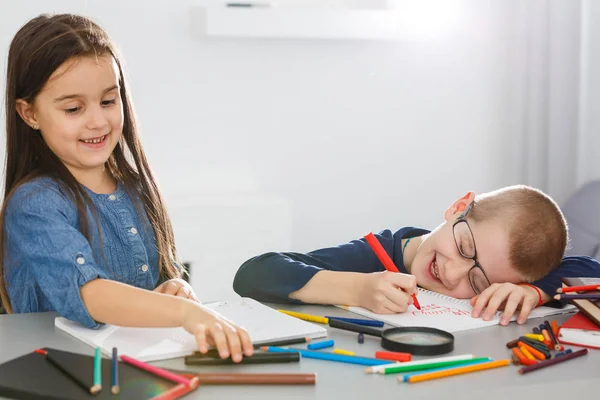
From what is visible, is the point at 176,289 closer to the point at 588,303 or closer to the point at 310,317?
the point at 310,317

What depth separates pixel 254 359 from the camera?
3.51ft

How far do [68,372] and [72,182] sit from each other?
56 centimetres

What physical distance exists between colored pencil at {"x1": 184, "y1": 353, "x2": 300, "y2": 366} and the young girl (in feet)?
0.78

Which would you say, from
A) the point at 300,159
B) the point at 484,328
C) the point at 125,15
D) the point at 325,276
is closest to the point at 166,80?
the point at 125,15

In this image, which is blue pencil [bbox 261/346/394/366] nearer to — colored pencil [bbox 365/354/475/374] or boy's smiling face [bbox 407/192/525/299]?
colored pencil [bbox 365/354/475/374]

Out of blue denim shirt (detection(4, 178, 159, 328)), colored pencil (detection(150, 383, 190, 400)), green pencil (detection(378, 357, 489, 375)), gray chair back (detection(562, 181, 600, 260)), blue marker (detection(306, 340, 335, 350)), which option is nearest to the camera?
colored pencil (detection(150, 383, 190, 400))

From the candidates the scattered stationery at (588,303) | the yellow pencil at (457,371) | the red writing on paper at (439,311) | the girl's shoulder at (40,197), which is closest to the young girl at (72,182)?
the girl's shoulder at (40,197)

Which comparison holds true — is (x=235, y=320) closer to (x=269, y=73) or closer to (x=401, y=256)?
(x=401, y=256)

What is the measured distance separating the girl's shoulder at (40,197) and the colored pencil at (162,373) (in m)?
0.43

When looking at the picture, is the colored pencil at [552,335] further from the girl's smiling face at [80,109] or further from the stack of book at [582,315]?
the girl's smiling face at [80,109]

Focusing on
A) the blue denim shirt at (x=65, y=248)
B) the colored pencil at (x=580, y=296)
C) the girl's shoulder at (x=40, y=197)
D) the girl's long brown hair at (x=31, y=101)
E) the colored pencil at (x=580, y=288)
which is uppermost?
the girl's long brown hair at (x=31, y=101)

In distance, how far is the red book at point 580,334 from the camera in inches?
47.1

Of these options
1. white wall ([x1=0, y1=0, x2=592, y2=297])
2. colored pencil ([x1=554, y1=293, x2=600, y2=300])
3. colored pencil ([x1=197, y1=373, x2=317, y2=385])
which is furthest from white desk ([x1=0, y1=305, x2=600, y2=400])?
white wall ([x1=0, y1=0, x2=592, y2=297])

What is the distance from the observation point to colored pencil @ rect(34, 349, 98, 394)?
3.14 feet
